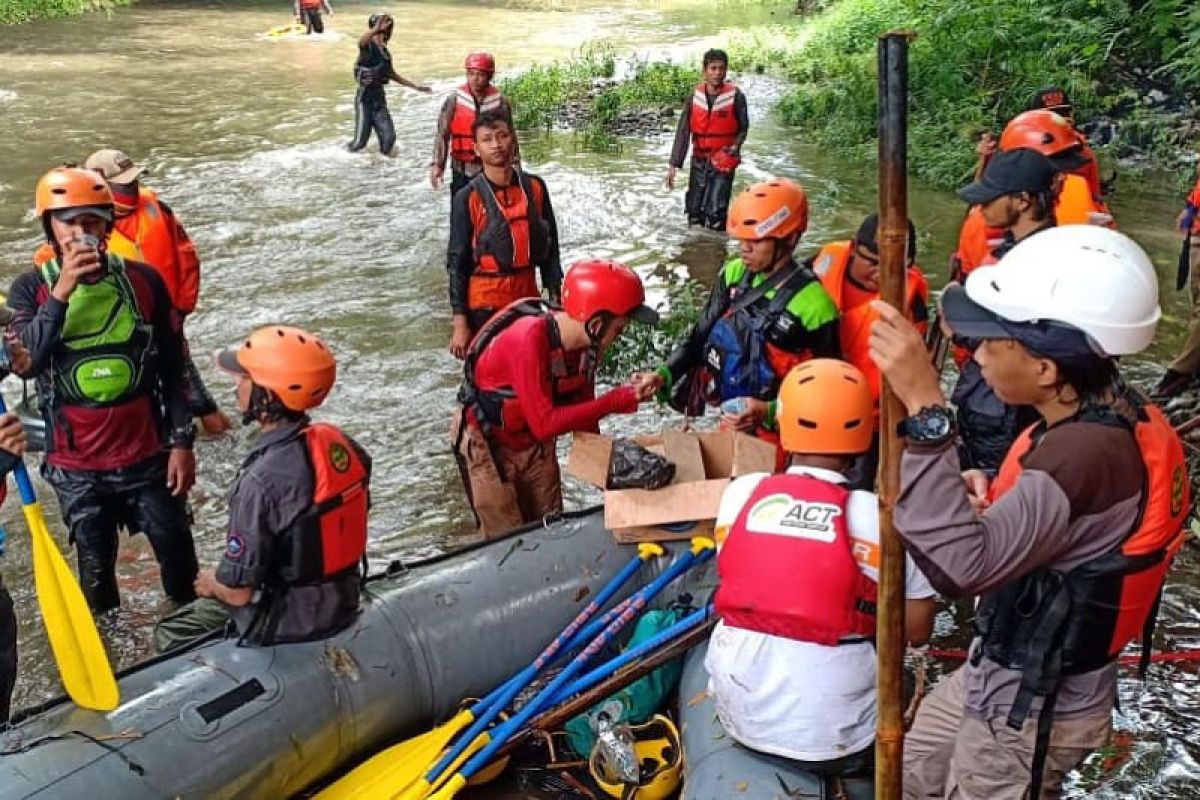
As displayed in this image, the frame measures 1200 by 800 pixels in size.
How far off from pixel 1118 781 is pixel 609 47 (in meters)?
16.9

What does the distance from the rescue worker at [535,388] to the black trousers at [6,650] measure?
167 centimetres

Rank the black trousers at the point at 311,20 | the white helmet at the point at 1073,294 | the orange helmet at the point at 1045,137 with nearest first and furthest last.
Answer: the white helmet at the point at 1073,294
the orange helmet at the point at 1045,137
the black trousers at the point at 311,20

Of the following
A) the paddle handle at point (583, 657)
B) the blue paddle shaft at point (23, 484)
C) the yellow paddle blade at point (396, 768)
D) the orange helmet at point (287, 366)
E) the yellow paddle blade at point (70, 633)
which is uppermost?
the orange helmet at point (287, 366)

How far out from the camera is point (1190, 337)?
21.1 ft

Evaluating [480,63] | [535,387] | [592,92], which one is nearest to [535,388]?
[535,387]

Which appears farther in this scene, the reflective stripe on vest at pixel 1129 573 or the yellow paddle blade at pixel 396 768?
the yellow paddle blade at pixel 396 768

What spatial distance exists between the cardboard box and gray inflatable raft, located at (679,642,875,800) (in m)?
0.86

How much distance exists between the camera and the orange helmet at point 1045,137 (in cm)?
548

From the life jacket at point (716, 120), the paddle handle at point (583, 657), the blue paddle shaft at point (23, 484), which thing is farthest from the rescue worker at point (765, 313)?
the life jacket at point (716, 120)

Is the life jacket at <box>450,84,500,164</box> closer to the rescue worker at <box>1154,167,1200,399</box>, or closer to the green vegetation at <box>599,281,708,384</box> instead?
the green vegetation at <box>599,281,708,384</box>

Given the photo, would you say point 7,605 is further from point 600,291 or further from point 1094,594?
point 1094,594

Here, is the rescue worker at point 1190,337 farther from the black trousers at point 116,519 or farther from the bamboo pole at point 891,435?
Result: the black trousers at point 116,519

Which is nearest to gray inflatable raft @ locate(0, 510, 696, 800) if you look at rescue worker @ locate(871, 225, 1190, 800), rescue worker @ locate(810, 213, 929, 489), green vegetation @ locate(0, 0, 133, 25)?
rescue worker @ locate(810, 213, 929, 489)

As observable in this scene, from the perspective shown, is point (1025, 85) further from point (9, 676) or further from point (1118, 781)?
point (9, 676)
